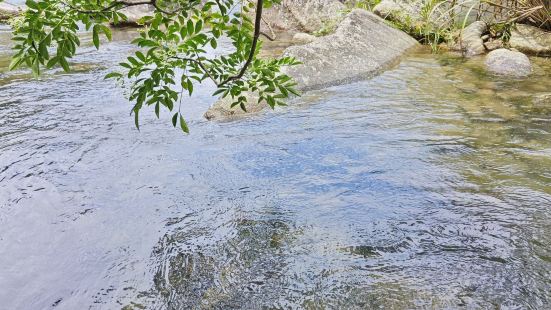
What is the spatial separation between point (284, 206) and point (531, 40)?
5.74 meters

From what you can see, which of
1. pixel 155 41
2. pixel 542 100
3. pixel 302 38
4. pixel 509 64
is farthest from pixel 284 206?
pixel 302 38

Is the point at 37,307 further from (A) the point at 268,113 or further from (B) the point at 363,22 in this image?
(B) the point at 363,22

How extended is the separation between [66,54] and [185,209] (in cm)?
185

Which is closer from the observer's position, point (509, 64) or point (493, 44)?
point (509, 64)

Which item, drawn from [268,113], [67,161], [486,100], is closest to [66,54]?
[67,161]

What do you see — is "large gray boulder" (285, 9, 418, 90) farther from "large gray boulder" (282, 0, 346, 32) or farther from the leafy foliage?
the leafy foliage

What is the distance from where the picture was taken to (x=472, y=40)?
7.29m

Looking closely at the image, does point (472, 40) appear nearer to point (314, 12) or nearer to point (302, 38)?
point (302, 38)

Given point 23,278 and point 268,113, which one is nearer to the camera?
point 23,278

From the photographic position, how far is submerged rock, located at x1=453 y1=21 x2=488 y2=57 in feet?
23.3

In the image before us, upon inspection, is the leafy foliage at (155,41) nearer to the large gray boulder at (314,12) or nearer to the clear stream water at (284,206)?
the clear stream water at (284,206)

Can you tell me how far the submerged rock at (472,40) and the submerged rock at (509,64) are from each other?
73cm

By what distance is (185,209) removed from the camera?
122 inches

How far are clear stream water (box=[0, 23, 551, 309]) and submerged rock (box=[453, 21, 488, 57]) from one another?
215 cm
